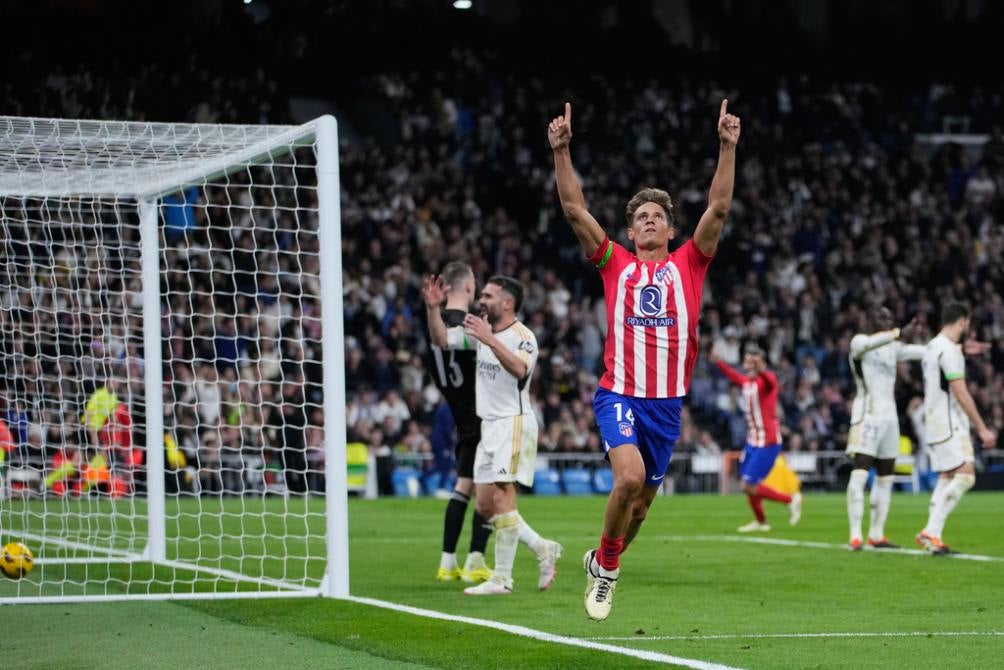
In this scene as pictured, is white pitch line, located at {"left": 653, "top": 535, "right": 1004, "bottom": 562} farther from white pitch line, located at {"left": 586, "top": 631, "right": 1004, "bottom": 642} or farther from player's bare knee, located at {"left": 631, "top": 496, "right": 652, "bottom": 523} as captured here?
player's bare knee, located at {"left": 631, "top": 496, "right": 652, "bottom": 523}

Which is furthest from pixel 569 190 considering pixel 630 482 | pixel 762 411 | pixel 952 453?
pixel 762 411

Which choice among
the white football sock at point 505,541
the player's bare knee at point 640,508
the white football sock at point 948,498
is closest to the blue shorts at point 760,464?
the white football sock at point 948,498

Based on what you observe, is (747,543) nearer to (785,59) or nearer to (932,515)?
(932,515)

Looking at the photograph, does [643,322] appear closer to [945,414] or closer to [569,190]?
[569,190]

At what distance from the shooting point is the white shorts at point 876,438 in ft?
50.3

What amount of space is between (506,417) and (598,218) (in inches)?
857

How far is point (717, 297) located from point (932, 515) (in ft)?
61.6

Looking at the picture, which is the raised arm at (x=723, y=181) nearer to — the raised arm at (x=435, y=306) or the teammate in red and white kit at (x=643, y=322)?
the teammate in red and white kit at (x=643, y=322)

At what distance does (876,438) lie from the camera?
15.3m

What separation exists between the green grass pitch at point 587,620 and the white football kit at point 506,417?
0.93 metres

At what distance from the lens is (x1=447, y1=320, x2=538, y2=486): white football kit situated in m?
10.9

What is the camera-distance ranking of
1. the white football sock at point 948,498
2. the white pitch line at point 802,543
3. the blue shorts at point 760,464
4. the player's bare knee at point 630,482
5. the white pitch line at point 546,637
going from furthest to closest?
the blue shorts at point 760,464, the white football sock at point 948,498, the white pitch line at point 802,543, the player's bare knee at point 630,482, the white pitch line at point 546,637

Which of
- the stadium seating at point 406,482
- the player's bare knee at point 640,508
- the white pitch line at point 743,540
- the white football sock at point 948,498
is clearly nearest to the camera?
the player's bare knee at point 640,508

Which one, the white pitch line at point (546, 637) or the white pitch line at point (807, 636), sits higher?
the white pitch line at point (546, 637)
